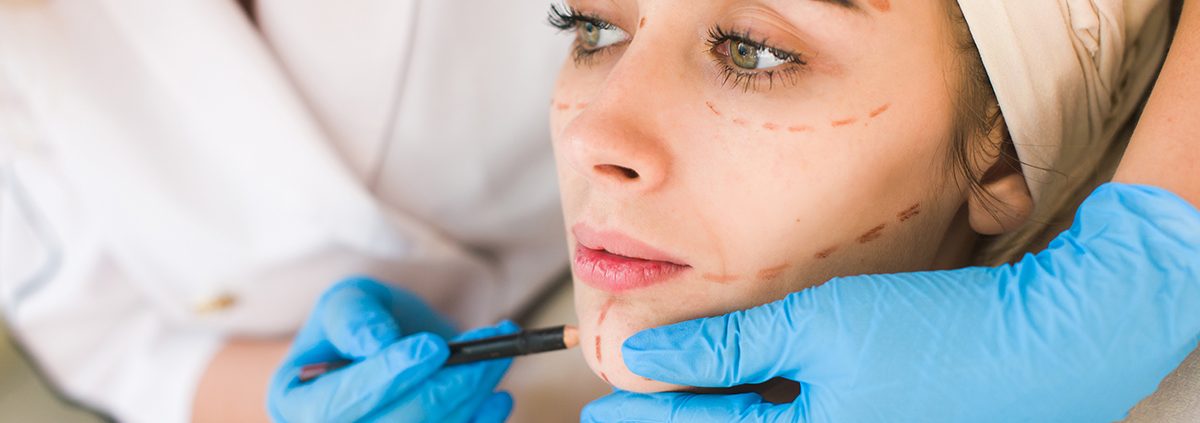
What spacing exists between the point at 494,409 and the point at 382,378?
192 mm

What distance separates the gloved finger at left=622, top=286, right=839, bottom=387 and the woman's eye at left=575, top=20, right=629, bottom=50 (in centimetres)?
36

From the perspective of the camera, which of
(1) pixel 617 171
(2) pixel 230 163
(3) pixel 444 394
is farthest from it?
(2) pixel 230 163

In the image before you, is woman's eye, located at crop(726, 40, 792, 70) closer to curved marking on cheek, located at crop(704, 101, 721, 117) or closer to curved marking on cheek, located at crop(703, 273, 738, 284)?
curved marking on cheek, located at crop(704, 101, 721, 117)

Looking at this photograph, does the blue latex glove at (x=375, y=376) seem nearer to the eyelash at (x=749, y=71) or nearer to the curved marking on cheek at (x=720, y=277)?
the curved marking on cheek at (x=720, y=277)

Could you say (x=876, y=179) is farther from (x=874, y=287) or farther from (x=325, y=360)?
(x=325, y=360)

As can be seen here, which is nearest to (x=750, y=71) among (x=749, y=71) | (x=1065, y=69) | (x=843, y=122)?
(x=749, y=71)

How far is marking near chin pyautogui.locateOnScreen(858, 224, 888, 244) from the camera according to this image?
963 millimetres

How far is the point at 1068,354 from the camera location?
810mm

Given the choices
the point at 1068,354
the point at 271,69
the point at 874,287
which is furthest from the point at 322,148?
the point at 1068,354

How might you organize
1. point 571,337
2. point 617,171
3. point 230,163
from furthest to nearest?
point 230,163 → point 571,337 → point 617,171

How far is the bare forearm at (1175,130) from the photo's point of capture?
0.84 m

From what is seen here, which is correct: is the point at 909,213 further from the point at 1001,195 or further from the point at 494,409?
the point at 494,409

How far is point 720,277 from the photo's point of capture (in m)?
0.94

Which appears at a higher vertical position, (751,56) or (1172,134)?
(751,56)
